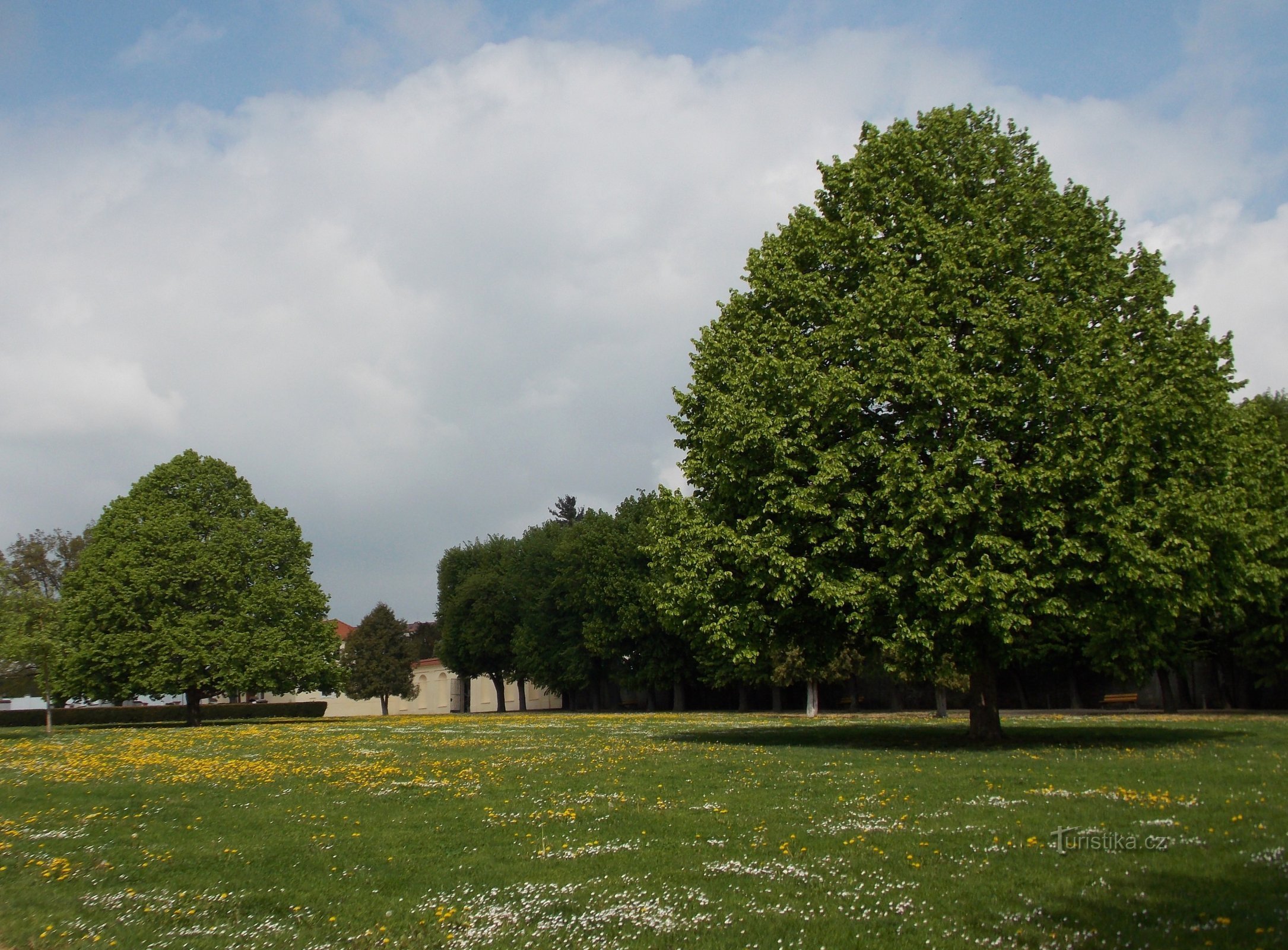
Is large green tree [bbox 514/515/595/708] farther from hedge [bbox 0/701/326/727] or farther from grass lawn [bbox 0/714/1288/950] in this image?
grass lawn [bbox 0/714/1288/950]

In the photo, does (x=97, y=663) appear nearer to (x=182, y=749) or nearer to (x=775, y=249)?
(x=182, y=749)

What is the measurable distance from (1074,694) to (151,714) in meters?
67.8

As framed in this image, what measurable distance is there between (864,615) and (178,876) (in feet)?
53.8

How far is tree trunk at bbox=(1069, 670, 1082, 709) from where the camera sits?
6178cm

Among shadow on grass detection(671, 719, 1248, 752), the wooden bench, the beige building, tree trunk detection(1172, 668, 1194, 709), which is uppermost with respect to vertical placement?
shadow on grass detection(671, 719, 1248, 752)

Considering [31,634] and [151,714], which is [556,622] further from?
[31,634]

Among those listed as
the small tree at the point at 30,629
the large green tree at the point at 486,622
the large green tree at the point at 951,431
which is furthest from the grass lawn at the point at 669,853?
the large green tree at the point at 486,622

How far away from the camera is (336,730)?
148ft

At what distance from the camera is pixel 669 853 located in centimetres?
1152

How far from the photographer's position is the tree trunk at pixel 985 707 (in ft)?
85.6

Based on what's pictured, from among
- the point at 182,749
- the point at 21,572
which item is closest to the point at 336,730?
the point at 182,749

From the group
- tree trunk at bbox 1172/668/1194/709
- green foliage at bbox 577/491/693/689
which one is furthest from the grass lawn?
green foliage at bbox 577/491/693/689

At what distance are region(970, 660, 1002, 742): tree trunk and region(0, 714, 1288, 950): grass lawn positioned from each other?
2.78 meters

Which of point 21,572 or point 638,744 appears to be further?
point 21,572
